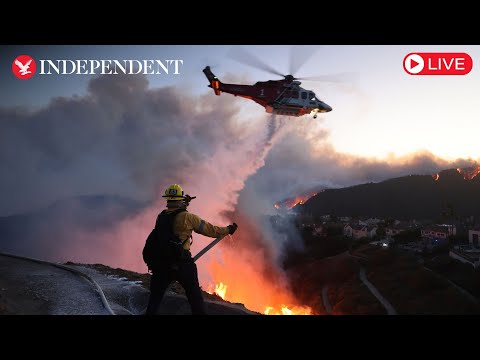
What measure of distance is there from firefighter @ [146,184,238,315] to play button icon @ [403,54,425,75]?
7.85 m

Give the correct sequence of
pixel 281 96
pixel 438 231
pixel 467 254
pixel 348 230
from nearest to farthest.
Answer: pixel 281 96 → pixel 467 254 → pixel 438 231 → pixel 348 230

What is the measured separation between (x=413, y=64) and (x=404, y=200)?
18144mm

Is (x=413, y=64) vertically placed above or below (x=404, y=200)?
above

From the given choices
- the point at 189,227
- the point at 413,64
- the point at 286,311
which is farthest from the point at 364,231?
the point at 189,227

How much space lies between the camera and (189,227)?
6.33 m

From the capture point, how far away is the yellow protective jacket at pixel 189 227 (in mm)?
6254

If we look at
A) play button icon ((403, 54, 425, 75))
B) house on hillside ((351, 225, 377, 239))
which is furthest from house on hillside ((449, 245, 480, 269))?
play button icon ((403, 54, 425, 75))

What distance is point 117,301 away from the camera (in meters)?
8.37

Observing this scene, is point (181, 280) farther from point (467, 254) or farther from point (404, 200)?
point (404, 200)

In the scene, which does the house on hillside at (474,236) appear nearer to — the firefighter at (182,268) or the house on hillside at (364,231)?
the house on hillside at (364,231)

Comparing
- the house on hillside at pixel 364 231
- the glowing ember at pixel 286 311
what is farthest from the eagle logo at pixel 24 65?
the house on hillside at pixel 364 231

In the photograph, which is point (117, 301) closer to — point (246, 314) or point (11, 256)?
point (246, 314)
